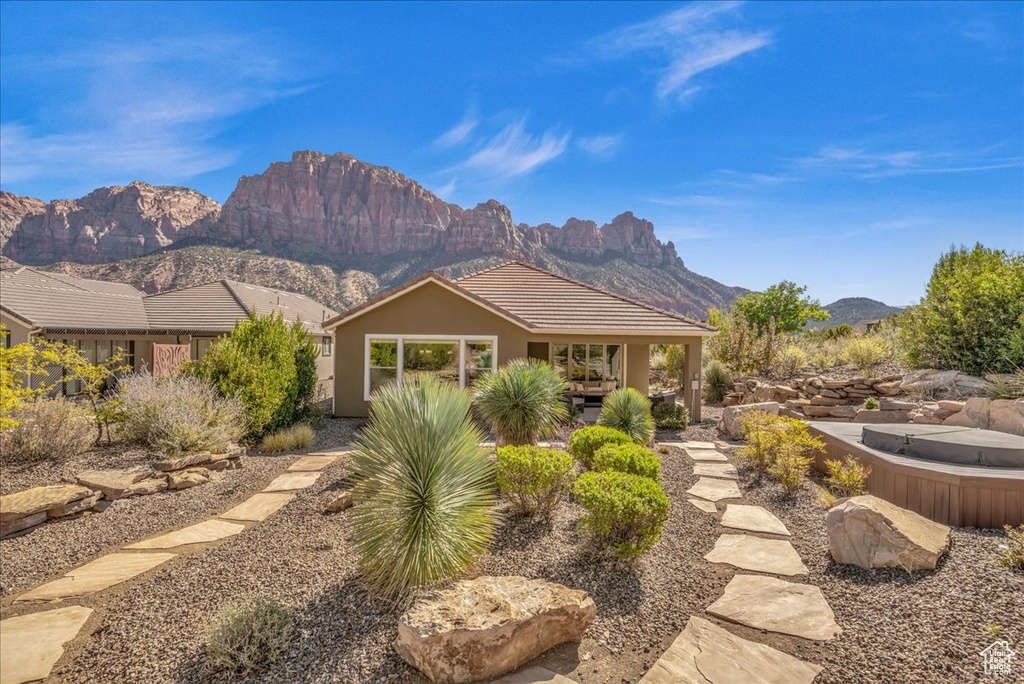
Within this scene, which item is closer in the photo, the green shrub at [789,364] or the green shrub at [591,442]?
the green shrub at [591,442]

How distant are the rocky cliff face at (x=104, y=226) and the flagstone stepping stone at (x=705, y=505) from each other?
264ft

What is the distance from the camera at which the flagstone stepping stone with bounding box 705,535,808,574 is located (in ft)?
14.8

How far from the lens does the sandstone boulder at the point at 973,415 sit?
7.79 metres

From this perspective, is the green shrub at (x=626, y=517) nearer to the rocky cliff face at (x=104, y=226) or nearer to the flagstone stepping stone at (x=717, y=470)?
the flagstone stepping stone at (x=717, y=470)

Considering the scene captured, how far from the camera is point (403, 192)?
8569 centimetres

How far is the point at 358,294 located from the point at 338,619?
4918 cm

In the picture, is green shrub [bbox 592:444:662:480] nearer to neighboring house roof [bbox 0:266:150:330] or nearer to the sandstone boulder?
the sandstone boulder

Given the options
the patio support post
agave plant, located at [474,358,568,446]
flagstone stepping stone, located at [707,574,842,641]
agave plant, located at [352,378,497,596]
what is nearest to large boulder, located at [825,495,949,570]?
flagstone stepping stone, located at [707,574,842,641]

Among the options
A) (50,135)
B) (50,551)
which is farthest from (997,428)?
(50,135)

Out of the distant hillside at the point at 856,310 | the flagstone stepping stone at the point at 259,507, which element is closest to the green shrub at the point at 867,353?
the flagstone stepping stone at the point at 259,507

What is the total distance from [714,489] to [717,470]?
3.80ft

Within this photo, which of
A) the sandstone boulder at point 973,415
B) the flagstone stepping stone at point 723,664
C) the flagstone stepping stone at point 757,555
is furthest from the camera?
the sandstone boulder at point 973,415

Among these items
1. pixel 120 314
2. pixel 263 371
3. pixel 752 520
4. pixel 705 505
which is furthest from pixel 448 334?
pixel 120 314

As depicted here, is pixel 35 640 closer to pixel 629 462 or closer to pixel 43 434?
pixel 43 434
